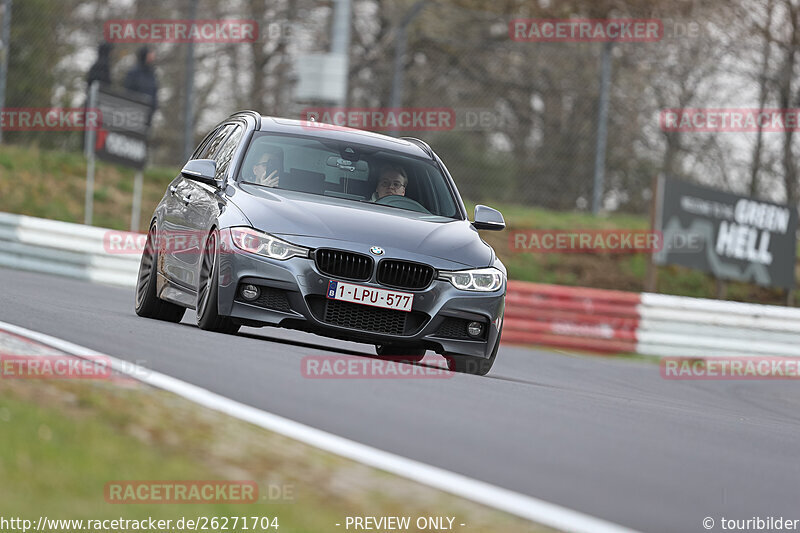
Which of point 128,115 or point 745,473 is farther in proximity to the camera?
point 128,115

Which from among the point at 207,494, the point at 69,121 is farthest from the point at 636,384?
the point at 69,121

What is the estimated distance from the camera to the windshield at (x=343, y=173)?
389 inches

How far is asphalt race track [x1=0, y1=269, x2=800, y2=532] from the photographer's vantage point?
17.9 feet

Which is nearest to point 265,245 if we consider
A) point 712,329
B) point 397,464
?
point 397,464

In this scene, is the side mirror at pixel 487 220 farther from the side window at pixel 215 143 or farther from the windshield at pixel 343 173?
the side window at pixel 215 143

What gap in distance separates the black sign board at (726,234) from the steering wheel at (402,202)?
9279 millimetres

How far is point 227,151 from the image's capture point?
34.4ft

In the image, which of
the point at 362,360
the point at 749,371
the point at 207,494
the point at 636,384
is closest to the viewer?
the point at 207,494

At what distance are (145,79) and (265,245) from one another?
43.6 ft

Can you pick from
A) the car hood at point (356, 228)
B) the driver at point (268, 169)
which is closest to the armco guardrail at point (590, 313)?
the driver at point (268, 169)

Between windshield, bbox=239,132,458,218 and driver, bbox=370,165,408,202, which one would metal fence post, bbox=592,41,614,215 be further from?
driver, bbox=370,165,408,202

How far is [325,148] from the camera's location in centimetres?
1020

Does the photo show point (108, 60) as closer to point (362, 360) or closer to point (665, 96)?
point (665, 96)

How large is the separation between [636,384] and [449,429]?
6.58 meters
